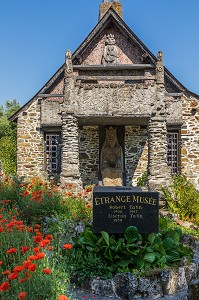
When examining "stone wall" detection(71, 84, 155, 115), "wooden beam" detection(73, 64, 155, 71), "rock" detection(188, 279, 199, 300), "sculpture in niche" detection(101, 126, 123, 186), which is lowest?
"rock" detection(188, 279, 199, 300)

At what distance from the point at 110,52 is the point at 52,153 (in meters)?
5.39

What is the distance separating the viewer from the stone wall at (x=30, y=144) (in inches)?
625

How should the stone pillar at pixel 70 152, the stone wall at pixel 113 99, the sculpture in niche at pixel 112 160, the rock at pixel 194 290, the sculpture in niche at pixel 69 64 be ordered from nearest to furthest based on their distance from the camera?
the rock at pixel 194 290 → the stone pillar at pixel 70 152 → the stone wall at pixel 113 99 → the sculpture in niche at pixel 69 64 → the sculpture in niche at pixel 112 160

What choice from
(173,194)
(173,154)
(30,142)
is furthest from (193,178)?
(30,142)

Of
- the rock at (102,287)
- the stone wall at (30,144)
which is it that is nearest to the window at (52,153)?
the stone wall at (30,144)

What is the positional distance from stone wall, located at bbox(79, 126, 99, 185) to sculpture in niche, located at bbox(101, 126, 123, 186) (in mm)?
541

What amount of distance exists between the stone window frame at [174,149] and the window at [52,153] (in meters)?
→ 5.11

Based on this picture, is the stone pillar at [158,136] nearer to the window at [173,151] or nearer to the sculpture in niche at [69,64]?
the sculpture in niche at [69,64]

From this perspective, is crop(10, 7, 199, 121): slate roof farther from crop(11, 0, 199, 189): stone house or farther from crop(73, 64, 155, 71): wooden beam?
crop(73, 64, 155, 71): wooden beam

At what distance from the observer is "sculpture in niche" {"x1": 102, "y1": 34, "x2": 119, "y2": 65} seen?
15750 mm

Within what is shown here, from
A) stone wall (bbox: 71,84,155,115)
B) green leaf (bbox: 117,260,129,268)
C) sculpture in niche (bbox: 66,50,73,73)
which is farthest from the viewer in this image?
sculpture in niche (bbox: 66,50,73,73)

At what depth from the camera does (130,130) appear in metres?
15.9

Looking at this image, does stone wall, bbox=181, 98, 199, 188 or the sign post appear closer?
the sign post

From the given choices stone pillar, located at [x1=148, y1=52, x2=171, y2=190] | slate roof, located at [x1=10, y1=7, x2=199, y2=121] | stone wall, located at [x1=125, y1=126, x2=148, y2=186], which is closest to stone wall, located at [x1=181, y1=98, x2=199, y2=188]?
slate roof, located at [x1=10, y1=7, x2=199, y2=121]
